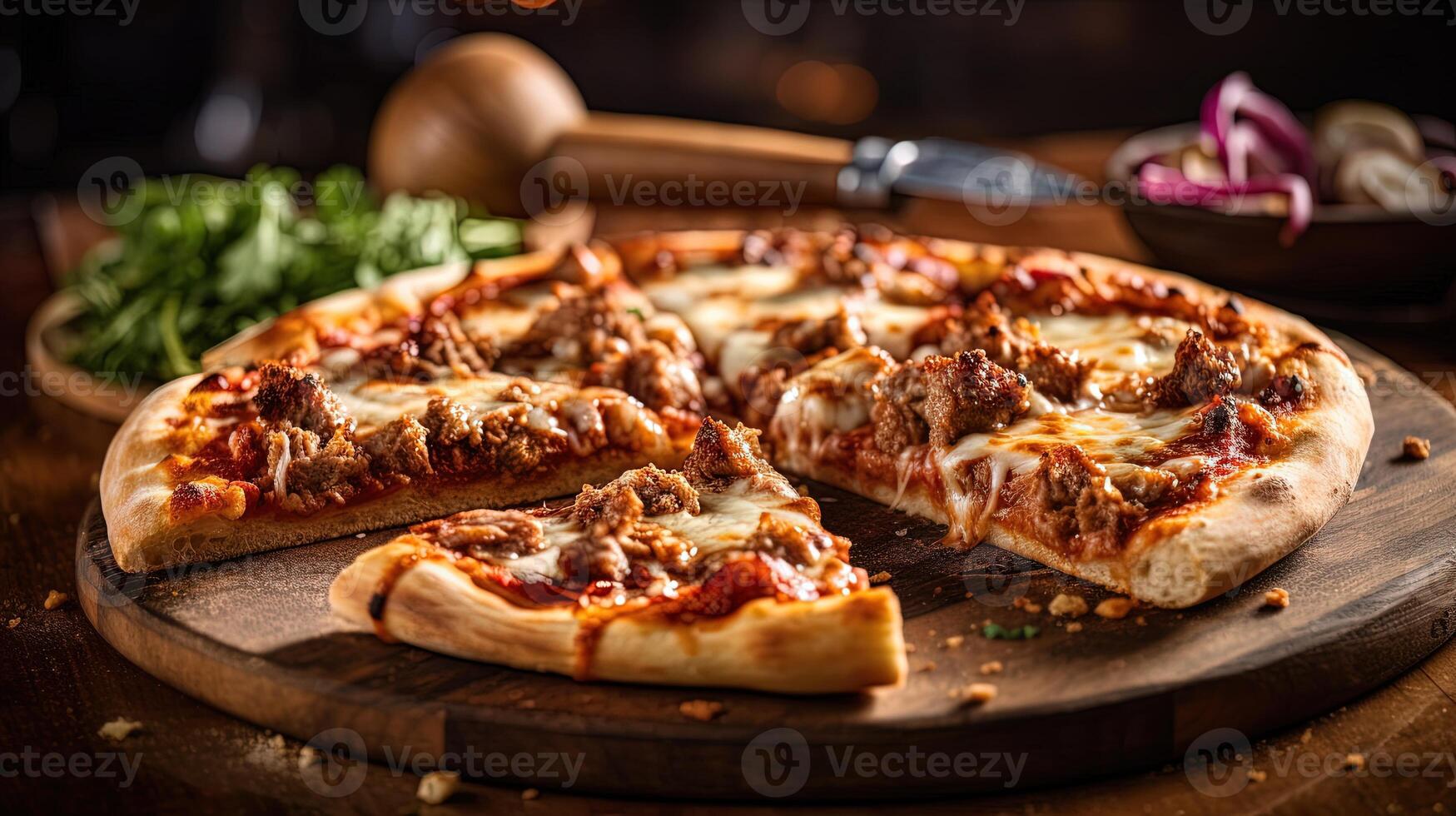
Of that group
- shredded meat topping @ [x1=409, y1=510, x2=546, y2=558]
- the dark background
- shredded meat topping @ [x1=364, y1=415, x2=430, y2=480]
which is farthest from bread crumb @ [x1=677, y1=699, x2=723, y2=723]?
the dark background

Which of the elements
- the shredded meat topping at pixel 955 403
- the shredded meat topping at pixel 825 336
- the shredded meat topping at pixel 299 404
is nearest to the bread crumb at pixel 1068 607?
the shredded meat topping at pixel 955 403

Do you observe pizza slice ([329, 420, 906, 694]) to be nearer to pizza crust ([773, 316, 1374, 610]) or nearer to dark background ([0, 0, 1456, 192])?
pizza crust ([773, 316, 1374, 610])

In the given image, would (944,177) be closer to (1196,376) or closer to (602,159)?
(602,159)

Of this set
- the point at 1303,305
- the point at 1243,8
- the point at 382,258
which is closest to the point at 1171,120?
the point at 1243,8

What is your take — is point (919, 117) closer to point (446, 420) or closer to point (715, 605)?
point (446, 420)

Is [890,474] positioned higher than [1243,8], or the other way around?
[1243,8]

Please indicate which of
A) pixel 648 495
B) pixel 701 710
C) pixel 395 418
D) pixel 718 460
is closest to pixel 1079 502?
pixel 718 460
